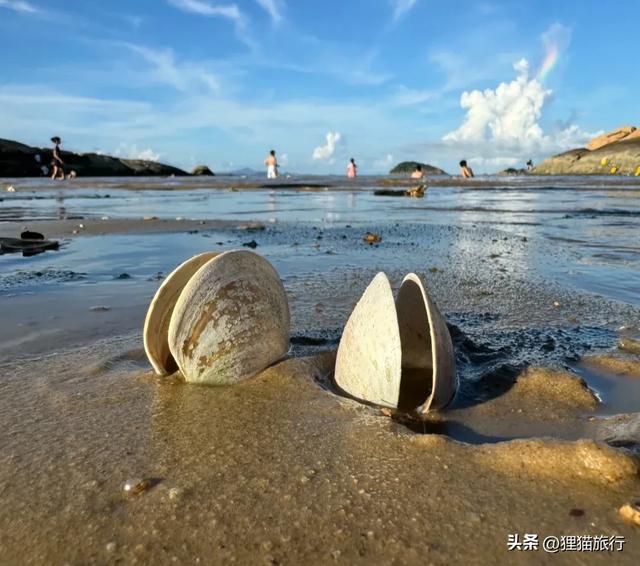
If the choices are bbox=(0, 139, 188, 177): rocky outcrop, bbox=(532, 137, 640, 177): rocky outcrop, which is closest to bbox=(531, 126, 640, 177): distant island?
bbox=(532, 137, 640, 177): rocky outcrop

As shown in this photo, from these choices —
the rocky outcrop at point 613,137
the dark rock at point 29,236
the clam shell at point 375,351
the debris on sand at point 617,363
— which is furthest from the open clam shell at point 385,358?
the rocky outcrop at point 613,137

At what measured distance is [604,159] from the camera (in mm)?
64812

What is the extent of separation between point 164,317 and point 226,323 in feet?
1.27

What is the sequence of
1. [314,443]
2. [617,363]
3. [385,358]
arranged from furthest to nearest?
[617,363] → [385,358] → [314,443]

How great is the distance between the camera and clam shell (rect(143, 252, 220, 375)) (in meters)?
3.14

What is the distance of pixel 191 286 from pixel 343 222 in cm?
962

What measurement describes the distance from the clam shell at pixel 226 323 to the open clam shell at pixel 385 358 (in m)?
0.51

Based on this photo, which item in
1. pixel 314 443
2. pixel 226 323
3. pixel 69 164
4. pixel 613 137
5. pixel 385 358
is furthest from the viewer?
pixel 613 137

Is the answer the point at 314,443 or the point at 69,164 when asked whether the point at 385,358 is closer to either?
the point at 314,443

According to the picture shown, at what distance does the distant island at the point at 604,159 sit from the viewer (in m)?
61.3

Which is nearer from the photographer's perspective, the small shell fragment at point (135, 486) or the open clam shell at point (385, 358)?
the small shell fragment at point (135, 486)

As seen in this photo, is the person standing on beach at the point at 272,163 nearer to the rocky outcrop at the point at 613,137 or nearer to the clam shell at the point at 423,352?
the clam shell at the point at 423,352

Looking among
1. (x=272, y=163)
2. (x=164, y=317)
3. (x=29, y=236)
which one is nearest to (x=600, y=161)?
(x=272, y=163)

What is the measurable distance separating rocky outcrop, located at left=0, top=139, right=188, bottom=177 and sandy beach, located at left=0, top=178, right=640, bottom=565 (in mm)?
53837
